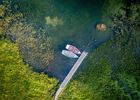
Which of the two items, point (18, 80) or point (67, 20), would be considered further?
point (67, 20)

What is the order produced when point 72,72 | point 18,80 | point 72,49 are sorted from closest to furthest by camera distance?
point 18,80
point 72,72
point 72,49

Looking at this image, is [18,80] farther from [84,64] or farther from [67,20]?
[67,20]

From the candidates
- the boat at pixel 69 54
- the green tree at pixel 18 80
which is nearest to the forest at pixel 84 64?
the green tree at pixel 18 80

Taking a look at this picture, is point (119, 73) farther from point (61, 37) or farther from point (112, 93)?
point (61, 37)

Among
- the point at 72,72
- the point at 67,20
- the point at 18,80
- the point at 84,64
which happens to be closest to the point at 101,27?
the point at 67,20

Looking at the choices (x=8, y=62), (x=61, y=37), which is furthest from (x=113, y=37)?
(x=8, y=62)

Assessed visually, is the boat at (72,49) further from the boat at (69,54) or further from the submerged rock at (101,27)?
the submerged rock at (101,27)
